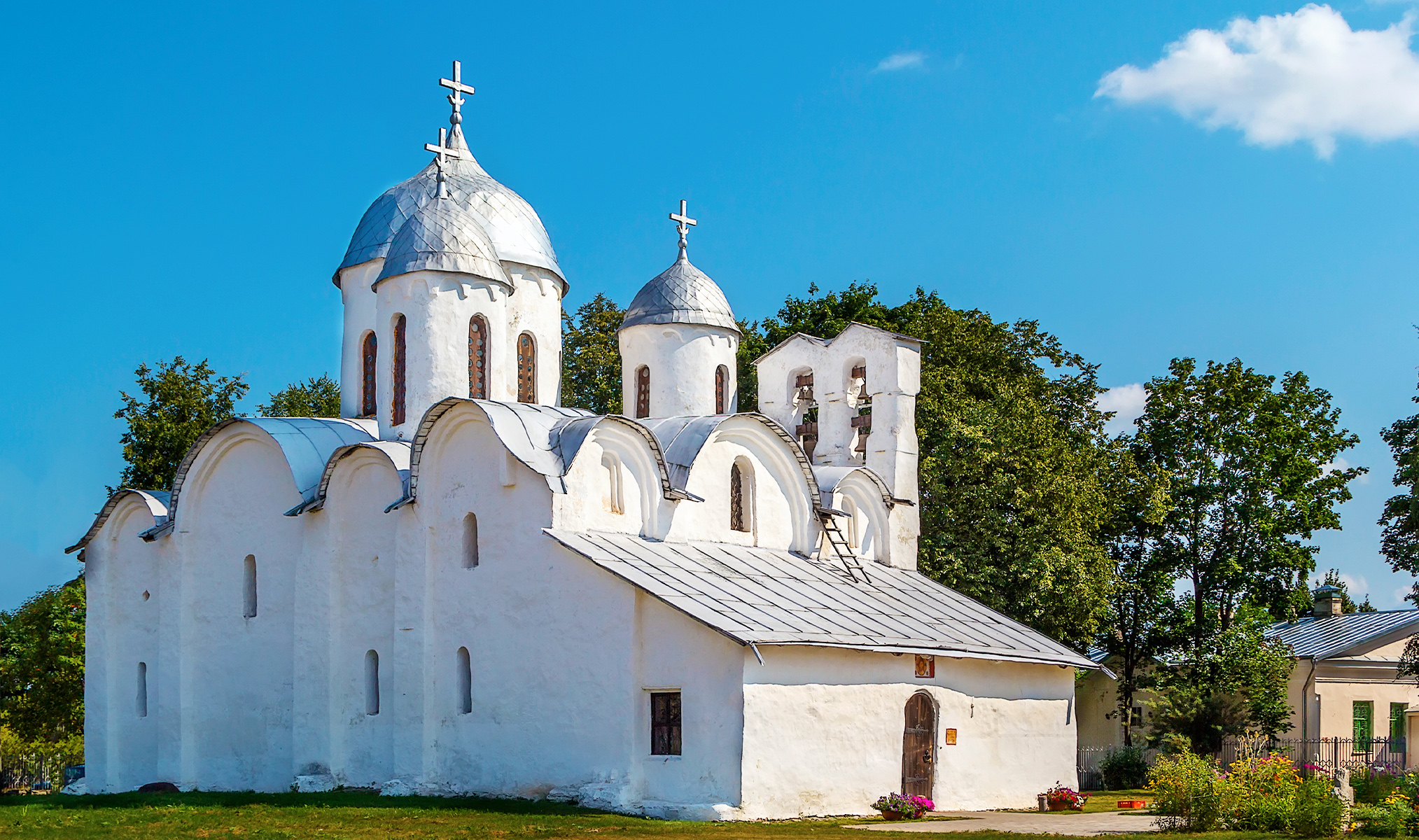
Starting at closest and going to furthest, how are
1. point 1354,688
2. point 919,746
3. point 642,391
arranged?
point 919,746 → point 642,391 → point 1354,688

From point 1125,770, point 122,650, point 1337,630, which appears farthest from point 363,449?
point 1337,630

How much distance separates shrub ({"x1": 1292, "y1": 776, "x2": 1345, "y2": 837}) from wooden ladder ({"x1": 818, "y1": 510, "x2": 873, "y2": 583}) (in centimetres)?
944

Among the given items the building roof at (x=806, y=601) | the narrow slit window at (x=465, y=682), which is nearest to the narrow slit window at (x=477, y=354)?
the building roof at (x=806, y=601)

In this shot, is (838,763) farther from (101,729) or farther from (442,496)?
(101,729)

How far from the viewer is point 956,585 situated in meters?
27.6

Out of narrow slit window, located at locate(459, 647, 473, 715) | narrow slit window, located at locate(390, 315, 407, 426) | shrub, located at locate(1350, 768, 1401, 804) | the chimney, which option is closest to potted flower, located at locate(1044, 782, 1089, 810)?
shrub, located at locate(1350, 768, 1401, 804)

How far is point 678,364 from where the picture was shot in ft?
85.8

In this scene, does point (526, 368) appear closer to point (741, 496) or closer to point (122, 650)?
point (741, 496)

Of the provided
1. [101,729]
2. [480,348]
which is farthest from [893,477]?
[101,729]

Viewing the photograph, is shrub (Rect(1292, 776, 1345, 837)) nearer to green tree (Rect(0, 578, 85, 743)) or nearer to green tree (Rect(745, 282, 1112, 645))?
green tree (Rect(745, 282, 1112, 645))

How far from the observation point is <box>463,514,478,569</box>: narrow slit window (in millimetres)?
20766

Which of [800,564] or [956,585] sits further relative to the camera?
[956,585]

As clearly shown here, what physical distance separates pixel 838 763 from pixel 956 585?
938 cm

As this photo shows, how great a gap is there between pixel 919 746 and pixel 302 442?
10.9 meters
